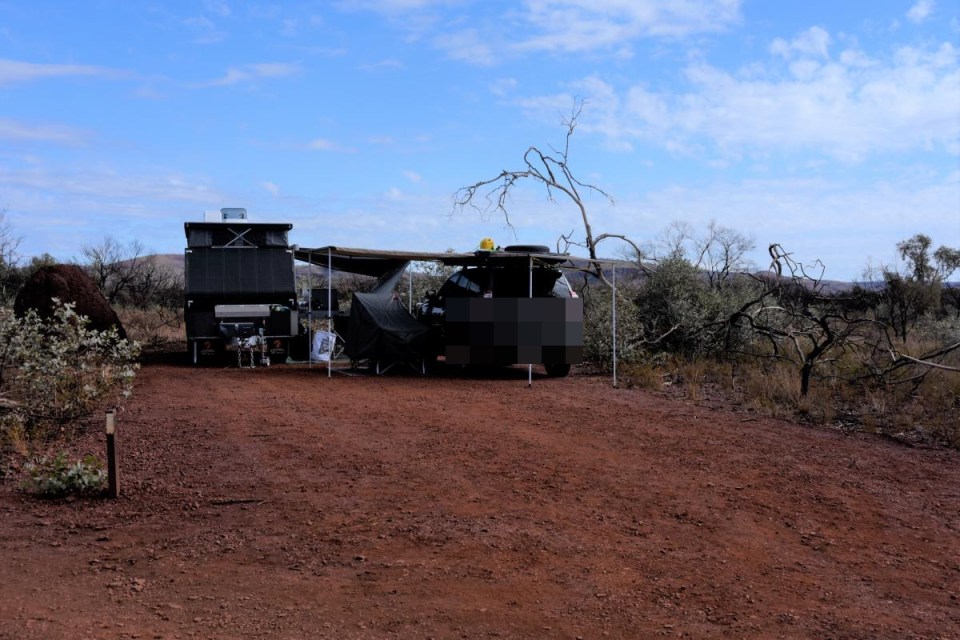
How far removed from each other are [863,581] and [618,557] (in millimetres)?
1408

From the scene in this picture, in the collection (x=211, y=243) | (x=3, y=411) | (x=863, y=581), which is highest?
(x=211, y=243)

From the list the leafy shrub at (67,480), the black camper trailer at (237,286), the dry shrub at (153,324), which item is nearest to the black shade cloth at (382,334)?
the black camper trailer at (237,286)

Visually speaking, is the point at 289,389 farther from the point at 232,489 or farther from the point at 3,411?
the point at 232,489

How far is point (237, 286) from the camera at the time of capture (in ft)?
53.2

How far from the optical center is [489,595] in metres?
4.52

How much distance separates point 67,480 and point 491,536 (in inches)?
135

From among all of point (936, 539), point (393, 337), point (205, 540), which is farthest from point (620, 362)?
point (205, 540)

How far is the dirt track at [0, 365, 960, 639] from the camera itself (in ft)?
14.0

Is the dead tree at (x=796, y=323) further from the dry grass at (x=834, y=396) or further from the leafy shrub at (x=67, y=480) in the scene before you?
the leafy shrub at (x=67, y=480)

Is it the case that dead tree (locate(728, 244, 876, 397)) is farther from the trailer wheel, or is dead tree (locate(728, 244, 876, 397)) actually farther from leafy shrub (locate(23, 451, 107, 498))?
leafy shrub (locate(23, 451, 107, 498))

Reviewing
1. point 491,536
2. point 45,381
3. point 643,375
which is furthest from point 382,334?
point 491,536

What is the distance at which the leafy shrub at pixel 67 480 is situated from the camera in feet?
21.3

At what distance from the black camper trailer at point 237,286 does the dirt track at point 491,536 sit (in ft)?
21.6

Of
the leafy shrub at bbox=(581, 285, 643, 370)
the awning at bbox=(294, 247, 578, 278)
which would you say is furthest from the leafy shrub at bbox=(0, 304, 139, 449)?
the leafy shrub at bbox=(581, 285, 643, 370)
